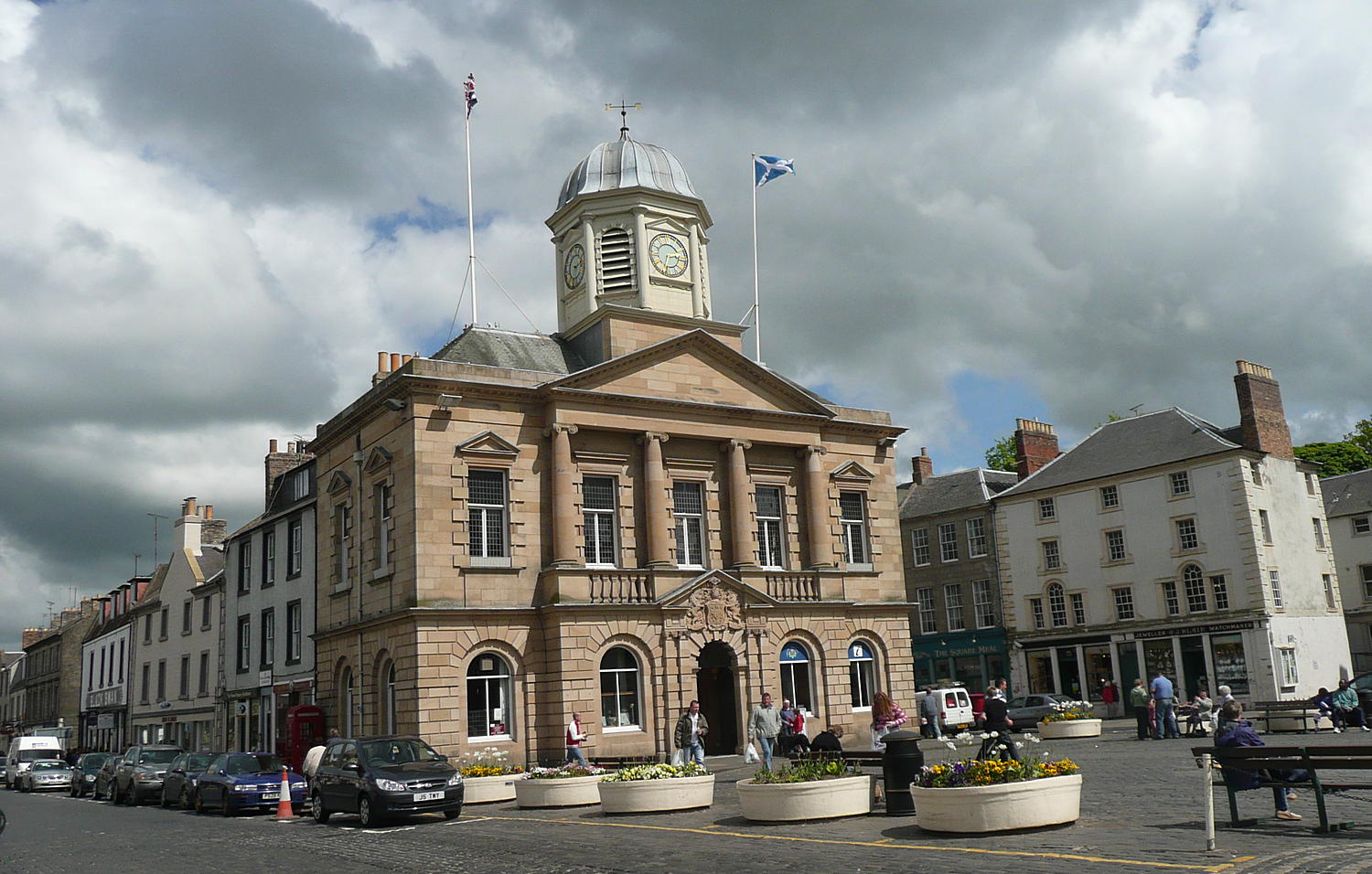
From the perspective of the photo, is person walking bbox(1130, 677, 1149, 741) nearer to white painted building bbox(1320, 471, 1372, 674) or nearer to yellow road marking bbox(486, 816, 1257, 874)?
yellow road marking bbox(486, 816, 1257, 874)

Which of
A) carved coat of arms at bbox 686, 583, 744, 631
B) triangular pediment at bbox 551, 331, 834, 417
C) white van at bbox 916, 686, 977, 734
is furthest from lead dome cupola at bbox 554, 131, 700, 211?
white van at bbox 916, 686, 977, 734

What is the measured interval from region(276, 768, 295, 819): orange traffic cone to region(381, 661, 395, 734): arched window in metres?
5.69

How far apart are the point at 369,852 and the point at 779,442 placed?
22023 millimetres

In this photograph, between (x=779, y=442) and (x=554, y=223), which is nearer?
(x=779, y=442)

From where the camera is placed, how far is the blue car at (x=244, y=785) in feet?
86.0

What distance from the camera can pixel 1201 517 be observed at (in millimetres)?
47531

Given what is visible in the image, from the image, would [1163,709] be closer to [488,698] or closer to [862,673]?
[862,673]

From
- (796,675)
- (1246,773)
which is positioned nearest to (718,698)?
(796,675)

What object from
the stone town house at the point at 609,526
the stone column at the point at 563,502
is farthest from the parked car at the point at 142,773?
the stone column at the point at 563,502

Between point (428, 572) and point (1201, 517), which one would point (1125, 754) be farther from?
point (1201, 517)

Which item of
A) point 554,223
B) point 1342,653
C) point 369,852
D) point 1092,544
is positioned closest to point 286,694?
point 554,223

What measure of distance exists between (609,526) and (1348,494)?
4229 centimetres

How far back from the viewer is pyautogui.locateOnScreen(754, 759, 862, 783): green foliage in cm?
1722

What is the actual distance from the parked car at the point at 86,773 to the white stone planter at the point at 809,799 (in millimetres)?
30551
